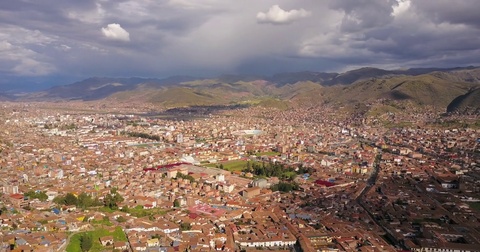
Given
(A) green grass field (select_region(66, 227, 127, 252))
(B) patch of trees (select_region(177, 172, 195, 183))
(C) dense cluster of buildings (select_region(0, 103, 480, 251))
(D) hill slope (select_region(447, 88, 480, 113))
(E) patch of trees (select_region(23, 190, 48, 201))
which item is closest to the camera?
(A) green grass field (select_region(66, 227, 127, 252))

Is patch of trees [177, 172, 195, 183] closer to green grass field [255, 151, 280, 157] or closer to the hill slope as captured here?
green grass field [255, 151, 280, 157]

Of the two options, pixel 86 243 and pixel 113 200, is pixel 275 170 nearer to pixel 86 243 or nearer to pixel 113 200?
pixel 113 200

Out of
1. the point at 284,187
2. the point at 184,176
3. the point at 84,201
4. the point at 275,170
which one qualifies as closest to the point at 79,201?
the point at 84,201

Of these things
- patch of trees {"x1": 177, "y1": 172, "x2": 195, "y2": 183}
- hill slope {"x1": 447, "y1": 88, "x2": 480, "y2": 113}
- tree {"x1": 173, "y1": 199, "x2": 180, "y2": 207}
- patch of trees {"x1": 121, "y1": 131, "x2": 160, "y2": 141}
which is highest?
hill slope {"x1": 447, "y1": 88, "x2": 480, "y2": 113}

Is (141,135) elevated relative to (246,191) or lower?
elevated

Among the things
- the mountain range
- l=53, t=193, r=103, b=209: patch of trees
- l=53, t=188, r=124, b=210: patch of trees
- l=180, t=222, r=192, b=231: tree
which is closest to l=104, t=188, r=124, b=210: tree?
l=53, t=188, r=124, b=210: patch of trees

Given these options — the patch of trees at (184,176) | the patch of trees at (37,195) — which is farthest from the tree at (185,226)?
the patch of trees at (37,195)

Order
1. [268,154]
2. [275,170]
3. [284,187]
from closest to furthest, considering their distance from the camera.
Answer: [284,187], [275,170], [268,154]

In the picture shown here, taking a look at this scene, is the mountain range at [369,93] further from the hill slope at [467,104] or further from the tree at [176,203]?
the tree at [176,203]

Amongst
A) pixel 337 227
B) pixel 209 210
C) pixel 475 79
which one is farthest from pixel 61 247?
pixel 475 79
